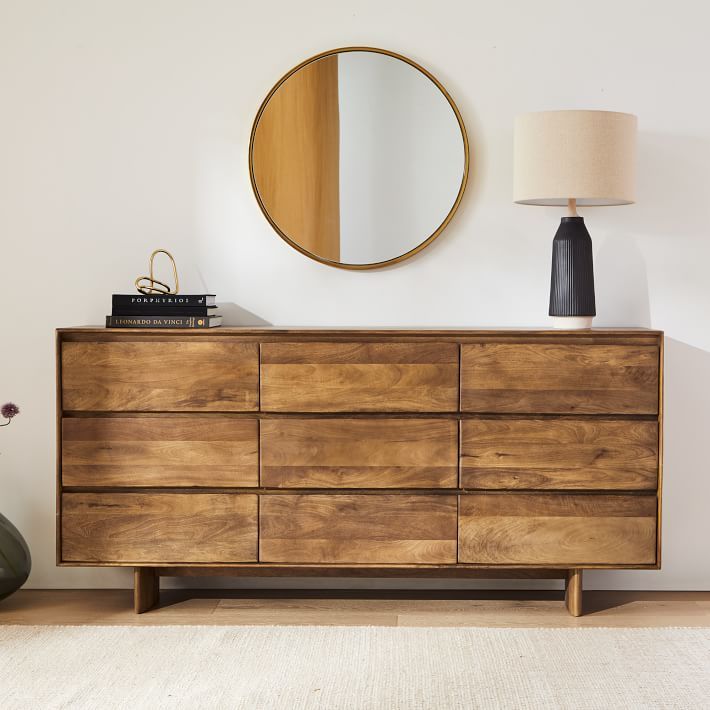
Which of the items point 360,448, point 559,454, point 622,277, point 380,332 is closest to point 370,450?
point 360,448

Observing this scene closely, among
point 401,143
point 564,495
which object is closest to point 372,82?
point 401,143

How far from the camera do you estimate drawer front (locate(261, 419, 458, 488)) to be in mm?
2412

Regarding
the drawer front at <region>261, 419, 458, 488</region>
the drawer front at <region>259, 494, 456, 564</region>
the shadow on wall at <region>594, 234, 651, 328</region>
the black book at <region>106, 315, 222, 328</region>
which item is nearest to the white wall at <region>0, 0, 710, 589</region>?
the shadow on wall at <region>594, 234, 651, 328</region>

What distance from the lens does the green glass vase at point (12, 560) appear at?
2520 mm

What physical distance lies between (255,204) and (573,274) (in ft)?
3.48

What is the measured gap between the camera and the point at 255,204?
9.03 feet

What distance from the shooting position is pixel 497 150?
272cm

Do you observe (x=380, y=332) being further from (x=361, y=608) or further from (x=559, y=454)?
(x=361, y=608)

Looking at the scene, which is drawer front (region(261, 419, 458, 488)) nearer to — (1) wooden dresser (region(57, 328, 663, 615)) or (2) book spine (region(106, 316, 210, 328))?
(1) wooden dresser (region(57, 328, 663, 615))

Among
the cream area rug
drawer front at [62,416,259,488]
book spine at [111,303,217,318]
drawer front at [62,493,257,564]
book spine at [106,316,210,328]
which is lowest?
the cream area rug

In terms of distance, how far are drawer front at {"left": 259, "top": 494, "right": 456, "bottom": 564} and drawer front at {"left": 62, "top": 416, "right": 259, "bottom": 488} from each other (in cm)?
15

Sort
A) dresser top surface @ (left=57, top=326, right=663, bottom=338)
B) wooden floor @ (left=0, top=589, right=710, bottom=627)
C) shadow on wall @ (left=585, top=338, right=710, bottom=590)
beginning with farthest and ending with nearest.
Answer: shadow on wall @ (left=585, top=338, right=710, bottom=590) → wooden floor @ (left=0, top=589, right=710, bottom=627) → dresser top surface @ (left=57, top=326, right=663, bottom=338)

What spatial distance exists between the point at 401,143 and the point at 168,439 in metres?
1.21

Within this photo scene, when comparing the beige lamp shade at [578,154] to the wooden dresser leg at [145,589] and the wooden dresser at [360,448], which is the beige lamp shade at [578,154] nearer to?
the wooden dresser at [360,448]
